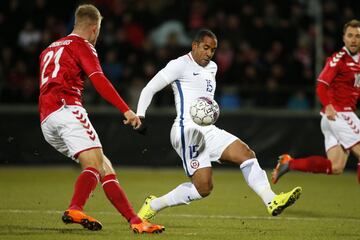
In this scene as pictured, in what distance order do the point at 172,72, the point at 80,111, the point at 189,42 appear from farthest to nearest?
the point at 189,42, the point at 172,72, the point at 80,111

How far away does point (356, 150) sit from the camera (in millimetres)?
9695

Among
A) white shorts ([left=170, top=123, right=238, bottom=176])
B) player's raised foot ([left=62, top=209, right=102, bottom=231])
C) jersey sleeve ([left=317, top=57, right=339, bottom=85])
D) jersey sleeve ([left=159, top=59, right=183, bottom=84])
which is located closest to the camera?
player's raised foot ([left=62, top=209, right=102, bottom=231])

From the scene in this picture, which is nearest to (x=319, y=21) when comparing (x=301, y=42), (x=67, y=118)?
(x=301, y=42)

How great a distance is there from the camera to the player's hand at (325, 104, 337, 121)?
941 centimetres

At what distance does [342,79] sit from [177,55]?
20.1ft

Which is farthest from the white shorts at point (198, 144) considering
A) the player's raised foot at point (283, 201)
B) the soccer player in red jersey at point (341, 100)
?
the soccer player in red jersey at point (341, 100)

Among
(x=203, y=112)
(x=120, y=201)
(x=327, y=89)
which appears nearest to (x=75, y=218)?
(x=120, y=201)

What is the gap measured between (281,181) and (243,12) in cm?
473

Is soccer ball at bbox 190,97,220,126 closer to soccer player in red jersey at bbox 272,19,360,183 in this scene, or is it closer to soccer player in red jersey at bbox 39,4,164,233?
soccer player in red jersey at bbox 39,4,164,233

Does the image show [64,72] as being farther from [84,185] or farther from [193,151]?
[193,151]

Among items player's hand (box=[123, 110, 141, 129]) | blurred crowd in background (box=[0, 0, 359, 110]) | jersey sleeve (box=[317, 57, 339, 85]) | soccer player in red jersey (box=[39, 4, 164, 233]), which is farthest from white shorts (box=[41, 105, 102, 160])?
blurred crowd in background (box=[0, 0, 359, 110])

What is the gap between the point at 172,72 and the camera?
7898 millimetres

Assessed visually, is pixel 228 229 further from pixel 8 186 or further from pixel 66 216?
pixel 8 186

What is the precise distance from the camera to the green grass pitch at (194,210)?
7.17m
